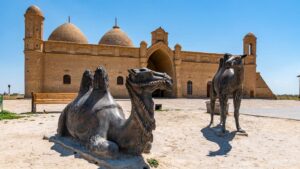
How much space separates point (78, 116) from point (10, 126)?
4794 millimetres

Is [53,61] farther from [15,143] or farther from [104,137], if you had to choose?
[104,137]

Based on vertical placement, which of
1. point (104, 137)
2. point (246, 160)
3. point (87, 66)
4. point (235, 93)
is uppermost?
point (87, 66)

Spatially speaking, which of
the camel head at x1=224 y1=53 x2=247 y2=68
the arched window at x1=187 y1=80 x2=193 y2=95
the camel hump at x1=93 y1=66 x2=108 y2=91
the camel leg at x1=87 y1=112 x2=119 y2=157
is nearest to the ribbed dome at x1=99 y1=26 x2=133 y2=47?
the arched window at x1=187 y1=80 x2=193 y2=95

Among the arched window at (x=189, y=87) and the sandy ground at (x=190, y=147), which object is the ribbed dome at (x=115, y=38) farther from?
the sandy ground at (x=190, y=147)

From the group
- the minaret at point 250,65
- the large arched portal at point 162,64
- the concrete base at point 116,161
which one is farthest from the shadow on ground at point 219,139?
the minaret at point 250,65

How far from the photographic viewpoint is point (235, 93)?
8.39 m

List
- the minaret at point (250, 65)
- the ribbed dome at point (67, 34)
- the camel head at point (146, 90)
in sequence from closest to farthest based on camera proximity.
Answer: the camel head at point (146, 90), the ribbed dome at point (67, 34), the minaret at point (250, 65)

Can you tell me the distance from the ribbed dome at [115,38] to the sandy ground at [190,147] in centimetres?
2701

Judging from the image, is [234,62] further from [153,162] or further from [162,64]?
[162,64]

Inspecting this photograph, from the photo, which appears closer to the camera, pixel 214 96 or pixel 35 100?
pixel 214 96

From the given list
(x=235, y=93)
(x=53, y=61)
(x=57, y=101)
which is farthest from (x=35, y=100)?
(x=53, y=61)

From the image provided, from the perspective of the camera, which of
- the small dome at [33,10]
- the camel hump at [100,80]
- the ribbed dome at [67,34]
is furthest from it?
the ribbed dome at [67,34]

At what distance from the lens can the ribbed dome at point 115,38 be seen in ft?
117

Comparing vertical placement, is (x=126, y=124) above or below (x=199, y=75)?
below
